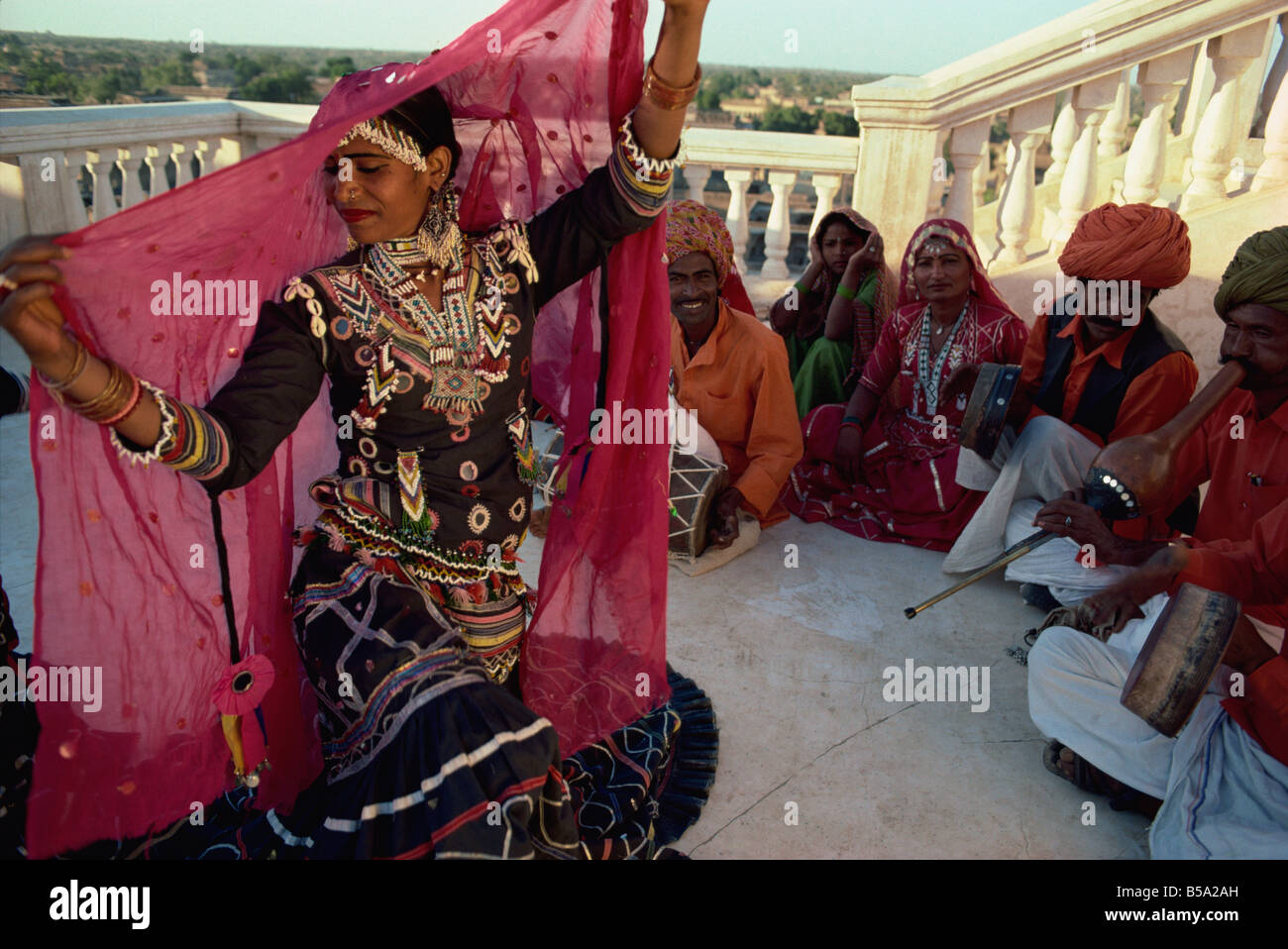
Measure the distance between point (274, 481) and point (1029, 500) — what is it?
312 centimetres

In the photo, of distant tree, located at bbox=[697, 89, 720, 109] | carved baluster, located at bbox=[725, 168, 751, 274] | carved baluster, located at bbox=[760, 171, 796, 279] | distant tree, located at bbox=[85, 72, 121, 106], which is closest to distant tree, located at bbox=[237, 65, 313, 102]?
distant tree, located at bbox=[85, 72, 121, 106]

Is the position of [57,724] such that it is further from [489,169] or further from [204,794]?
[489,169]

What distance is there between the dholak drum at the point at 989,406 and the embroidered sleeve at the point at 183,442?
2940 millimetres

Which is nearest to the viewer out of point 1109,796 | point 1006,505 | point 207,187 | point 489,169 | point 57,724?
point 207,187

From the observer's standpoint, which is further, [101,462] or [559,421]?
[559,421]

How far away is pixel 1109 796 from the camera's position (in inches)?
114

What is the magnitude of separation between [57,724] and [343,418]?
3.16ft

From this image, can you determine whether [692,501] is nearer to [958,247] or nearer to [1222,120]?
[958,247]

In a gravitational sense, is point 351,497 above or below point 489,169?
below

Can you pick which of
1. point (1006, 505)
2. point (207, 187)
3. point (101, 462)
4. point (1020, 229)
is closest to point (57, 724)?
point (101, 462)

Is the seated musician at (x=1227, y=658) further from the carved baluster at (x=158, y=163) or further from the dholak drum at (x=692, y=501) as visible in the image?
the carved baluster at (x=158, y=163)

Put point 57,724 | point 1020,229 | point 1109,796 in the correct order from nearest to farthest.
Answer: point 57,724, point 1109,796, point 1020,229

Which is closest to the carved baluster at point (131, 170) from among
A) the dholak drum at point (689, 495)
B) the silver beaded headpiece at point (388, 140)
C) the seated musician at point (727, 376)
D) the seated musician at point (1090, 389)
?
the dholak drum at point (689, 495)

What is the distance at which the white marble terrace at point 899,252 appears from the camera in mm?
2887
